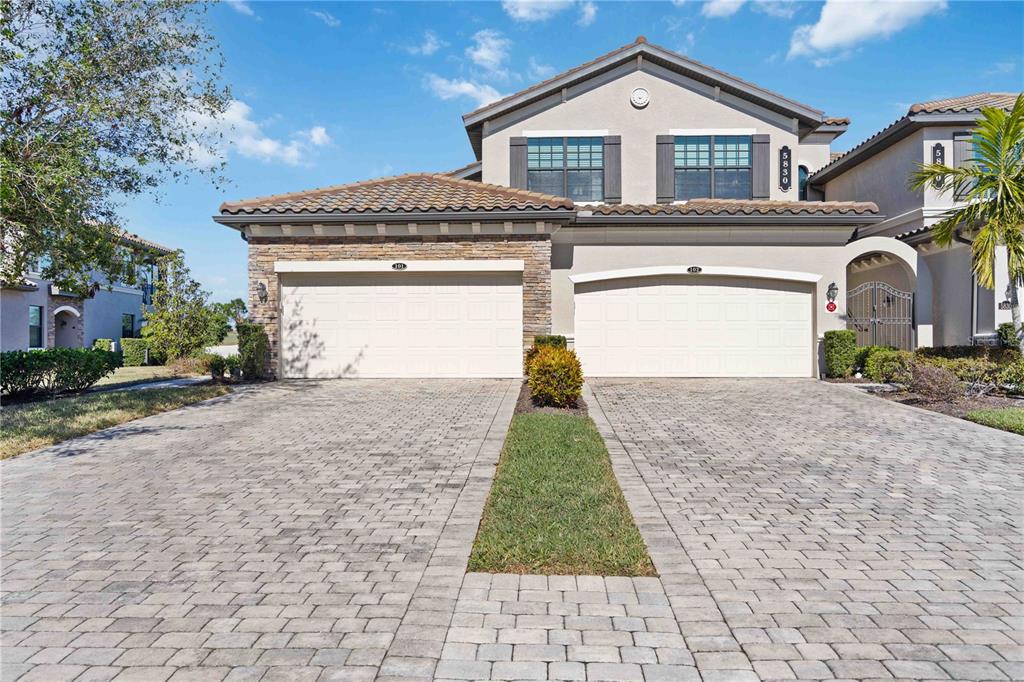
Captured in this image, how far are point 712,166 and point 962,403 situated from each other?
9.10m

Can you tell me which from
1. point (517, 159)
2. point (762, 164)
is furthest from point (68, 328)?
point (762, 164)

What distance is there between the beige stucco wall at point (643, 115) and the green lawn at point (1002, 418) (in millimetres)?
8979

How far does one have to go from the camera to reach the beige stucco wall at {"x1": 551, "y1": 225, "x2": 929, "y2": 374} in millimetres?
14383

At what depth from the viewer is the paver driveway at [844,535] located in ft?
9.48

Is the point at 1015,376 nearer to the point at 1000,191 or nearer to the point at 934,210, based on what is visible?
the point at 1000,191

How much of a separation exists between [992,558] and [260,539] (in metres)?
5.21

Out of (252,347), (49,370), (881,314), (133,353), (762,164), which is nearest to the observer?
(49,370)

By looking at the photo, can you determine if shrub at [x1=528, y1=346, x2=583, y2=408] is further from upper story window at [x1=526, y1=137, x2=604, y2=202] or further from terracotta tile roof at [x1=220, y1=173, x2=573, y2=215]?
upper story window at [x1=526, y1=137, x2=604, y2=202]

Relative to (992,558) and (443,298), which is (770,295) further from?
(992,558)

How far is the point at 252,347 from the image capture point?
13523mm

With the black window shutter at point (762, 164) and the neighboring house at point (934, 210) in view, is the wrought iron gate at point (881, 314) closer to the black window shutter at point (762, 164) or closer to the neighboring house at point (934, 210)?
the neighboring house at point (934, 210)

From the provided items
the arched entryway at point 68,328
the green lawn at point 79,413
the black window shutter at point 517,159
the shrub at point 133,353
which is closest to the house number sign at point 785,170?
the black window shutter at point 517,159

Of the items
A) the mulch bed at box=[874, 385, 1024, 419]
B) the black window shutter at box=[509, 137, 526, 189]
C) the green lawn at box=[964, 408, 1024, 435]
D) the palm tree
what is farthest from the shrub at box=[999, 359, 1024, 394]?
the black window shutter at box=[509, 137, 526, 189]

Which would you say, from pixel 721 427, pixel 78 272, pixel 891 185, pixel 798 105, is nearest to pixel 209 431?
pixel 78 272
